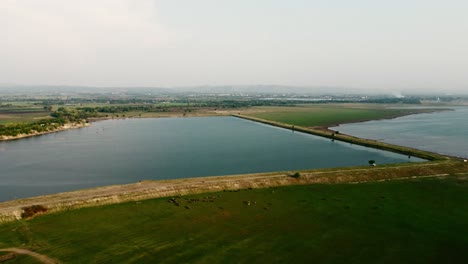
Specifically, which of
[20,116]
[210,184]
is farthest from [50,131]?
[210,184]

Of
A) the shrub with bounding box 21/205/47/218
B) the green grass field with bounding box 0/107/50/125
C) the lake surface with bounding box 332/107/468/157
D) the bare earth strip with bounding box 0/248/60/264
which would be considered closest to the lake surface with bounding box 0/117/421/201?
the shrub with bounding box 21/205/47/218

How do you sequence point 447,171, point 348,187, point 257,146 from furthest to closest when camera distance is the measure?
point 257,146 < point 447,171 < point 348,187

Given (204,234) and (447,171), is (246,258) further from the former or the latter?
(447,171)

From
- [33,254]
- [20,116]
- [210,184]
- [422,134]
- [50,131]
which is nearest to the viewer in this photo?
[33,254]

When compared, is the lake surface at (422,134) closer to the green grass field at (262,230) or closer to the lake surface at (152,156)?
the lake surface at (152,156)

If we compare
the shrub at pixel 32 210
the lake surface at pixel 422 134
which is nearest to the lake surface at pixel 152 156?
the shrub at pixel 32 210

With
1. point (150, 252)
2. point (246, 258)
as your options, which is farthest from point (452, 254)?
point (150, 252)

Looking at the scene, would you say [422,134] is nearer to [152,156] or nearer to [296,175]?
[296,175]

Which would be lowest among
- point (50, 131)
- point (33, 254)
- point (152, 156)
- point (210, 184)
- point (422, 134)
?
point (50, 131)
